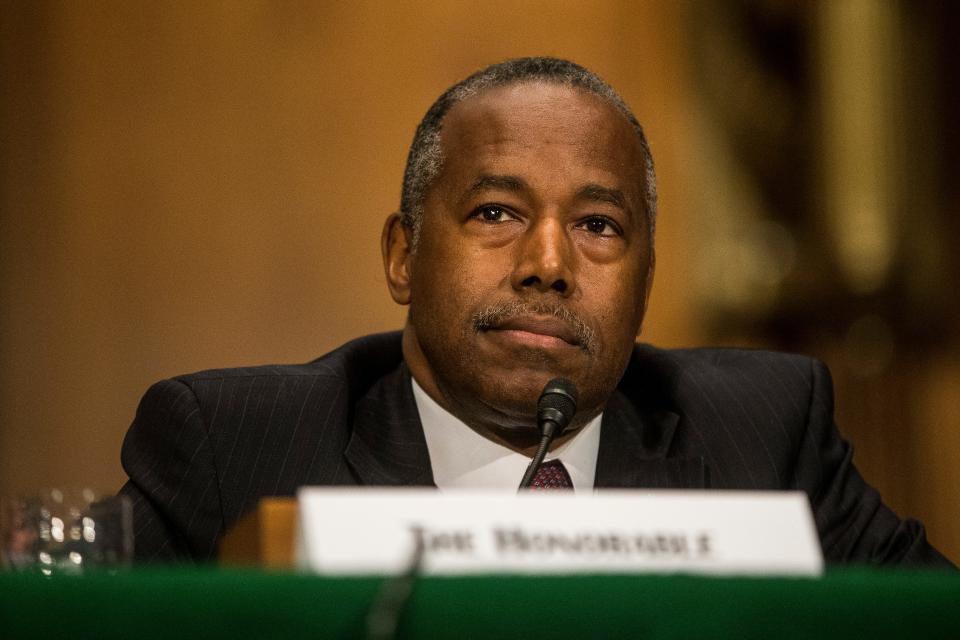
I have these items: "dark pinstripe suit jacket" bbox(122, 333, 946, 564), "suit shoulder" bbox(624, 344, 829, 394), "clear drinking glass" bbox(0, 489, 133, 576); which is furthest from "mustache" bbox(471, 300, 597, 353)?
"clear drinking glass" bbox(0, 489, 133, 576)

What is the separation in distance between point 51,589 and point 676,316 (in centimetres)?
338

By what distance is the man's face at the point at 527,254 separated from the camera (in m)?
2.16

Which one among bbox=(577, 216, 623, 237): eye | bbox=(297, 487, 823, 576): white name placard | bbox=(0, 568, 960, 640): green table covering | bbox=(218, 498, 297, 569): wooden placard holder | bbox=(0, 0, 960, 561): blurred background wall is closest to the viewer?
bbox=(0, 568, 960, 640): green table covering

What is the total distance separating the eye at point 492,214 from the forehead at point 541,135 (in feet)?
0.21

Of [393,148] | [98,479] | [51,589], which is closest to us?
[51,589]

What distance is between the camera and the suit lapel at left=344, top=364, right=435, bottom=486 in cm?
221

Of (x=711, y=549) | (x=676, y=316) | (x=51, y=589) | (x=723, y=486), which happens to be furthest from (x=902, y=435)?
(x=51, y=589)

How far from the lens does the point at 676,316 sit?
426 cm

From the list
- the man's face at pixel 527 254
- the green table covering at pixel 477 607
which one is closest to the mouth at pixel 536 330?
the man's face at pixel 527 254

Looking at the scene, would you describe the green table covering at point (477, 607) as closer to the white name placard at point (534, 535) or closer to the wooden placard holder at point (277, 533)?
the white name placard at point (534, 535)

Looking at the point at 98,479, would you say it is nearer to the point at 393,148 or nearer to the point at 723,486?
the point at 393,148

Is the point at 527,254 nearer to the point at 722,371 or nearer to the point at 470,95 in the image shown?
the point at 470,95

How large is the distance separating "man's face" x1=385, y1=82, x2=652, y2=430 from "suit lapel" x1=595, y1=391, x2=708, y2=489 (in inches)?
3.3

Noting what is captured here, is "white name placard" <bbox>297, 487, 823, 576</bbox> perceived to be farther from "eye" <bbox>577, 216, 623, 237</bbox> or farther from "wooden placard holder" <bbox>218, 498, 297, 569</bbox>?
"eye" <bbox>577, 216, 623, 237</bbox>
